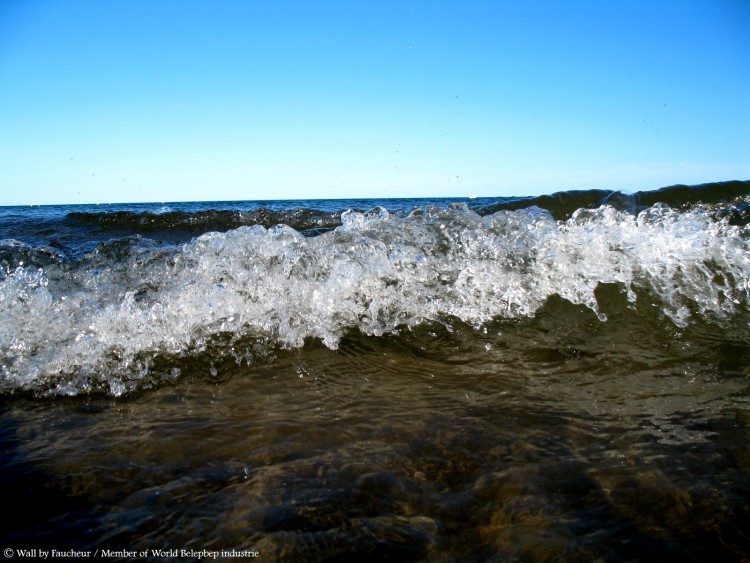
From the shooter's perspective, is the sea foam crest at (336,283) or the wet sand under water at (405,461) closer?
the wet sand under water at (405,461)

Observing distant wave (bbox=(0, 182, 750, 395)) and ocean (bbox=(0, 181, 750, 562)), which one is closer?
ocean (bbox=(0, 181, 750, 562))

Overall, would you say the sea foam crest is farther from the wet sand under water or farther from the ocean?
the wet sand under water

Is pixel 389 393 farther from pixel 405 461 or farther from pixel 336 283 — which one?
pixel 336 283

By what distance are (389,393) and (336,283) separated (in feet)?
3.38

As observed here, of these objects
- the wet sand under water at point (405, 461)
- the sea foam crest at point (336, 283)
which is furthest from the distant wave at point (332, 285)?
the wet sand under water at point (405, 461)

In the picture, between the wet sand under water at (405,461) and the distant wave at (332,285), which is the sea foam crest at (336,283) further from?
the wet sand under water at (405,461)

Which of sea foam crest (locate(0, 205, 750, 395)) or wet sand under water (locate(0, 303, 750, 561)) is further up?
sea foam crest (locate(0, 205, 750, 395))

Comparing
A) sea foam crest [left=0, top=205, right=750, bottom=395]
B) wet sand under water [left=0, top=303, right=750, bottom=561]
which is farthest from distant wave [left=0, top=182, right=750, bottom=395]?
wet sand under water [left=0, top=303, right=750, bottom=561]

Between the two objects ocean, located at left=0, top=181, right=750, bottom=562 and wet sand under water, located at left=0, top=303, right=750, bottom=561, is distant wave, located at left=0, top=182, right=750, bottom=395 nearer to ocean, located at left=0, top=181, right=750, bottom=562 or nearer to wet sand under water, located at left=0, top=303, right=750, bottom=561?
ocean, located at left=0, top=181, right=750, bottom=562

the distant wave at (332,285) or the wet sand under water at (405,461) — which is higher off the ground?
the distant wave at (332,285)

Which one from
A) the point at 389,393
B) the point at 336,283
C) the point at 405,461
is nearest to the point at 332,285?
the point at 336,283

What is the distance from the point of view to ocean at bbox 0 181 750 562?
1.20 m

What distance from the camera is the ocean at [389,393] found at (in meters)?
1.20

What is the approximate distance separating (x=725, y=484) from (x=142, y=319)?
266cm
